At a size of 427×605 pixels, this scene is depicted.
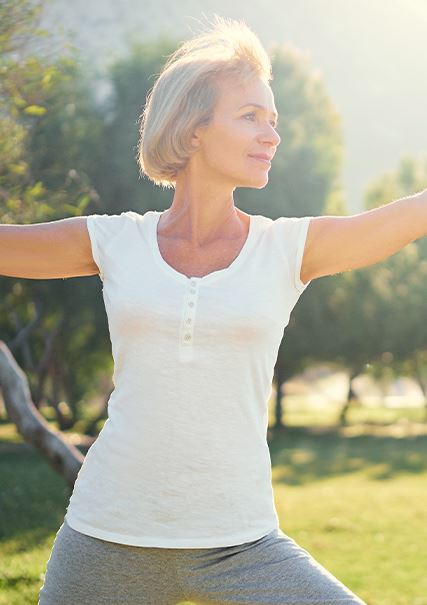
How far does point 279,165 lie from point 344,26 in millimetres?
161741

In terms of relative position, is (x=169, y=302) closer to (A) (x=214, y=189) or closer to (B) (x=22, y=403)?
(A) (x=214, y=189)

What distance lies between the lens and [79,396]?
40.6 metres

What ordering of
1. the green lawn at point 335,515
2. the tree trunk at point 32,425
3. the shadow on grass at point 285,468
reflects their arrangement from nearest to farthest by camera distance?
the tree trunk at point 32,425 → the green lawn at point 335,515 → the shadow on grass at point 285,468

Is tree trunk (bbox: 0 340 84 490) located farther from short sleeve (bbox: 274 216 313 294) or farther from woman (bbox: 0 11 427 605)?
short sleeve (bbox: 274 216 313 294)

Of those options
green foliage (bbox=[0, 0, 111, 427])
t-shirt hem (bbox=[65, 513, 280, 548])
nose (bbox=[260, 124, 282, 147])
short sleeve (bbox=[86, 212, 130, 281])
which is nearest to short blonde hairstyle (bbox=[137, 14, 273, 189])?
nose (bbox=[260, 124, 282, 147])

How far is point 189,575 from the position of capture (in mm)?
2830

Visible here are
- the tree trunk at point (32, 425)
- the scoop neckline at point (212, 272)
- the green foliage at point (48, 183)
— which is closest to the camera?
the scoop neckline at point (212, 272)

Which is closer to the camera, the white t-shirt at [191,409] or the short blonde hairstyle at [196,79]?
the white t-shirt at [191,409]

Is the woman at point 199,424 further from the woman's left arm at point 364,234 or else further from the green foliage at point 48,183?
the green foliage at point 48,183

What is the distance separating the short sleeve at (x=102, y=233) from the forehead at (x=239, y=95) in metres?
0.48

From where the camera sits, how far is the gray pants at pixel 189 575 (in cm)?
278

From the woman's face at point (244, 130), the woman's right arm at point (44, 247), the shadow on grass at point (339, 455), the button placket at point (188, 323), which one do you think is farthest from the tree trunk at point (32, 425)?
the shadow on grass at point (339, 455)

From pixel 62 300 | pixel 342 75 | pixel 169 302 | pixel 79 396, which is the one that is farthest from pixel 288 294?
pixel 342 75

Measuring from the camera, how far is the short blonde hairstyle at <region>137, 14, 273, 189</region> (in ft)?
10.1
